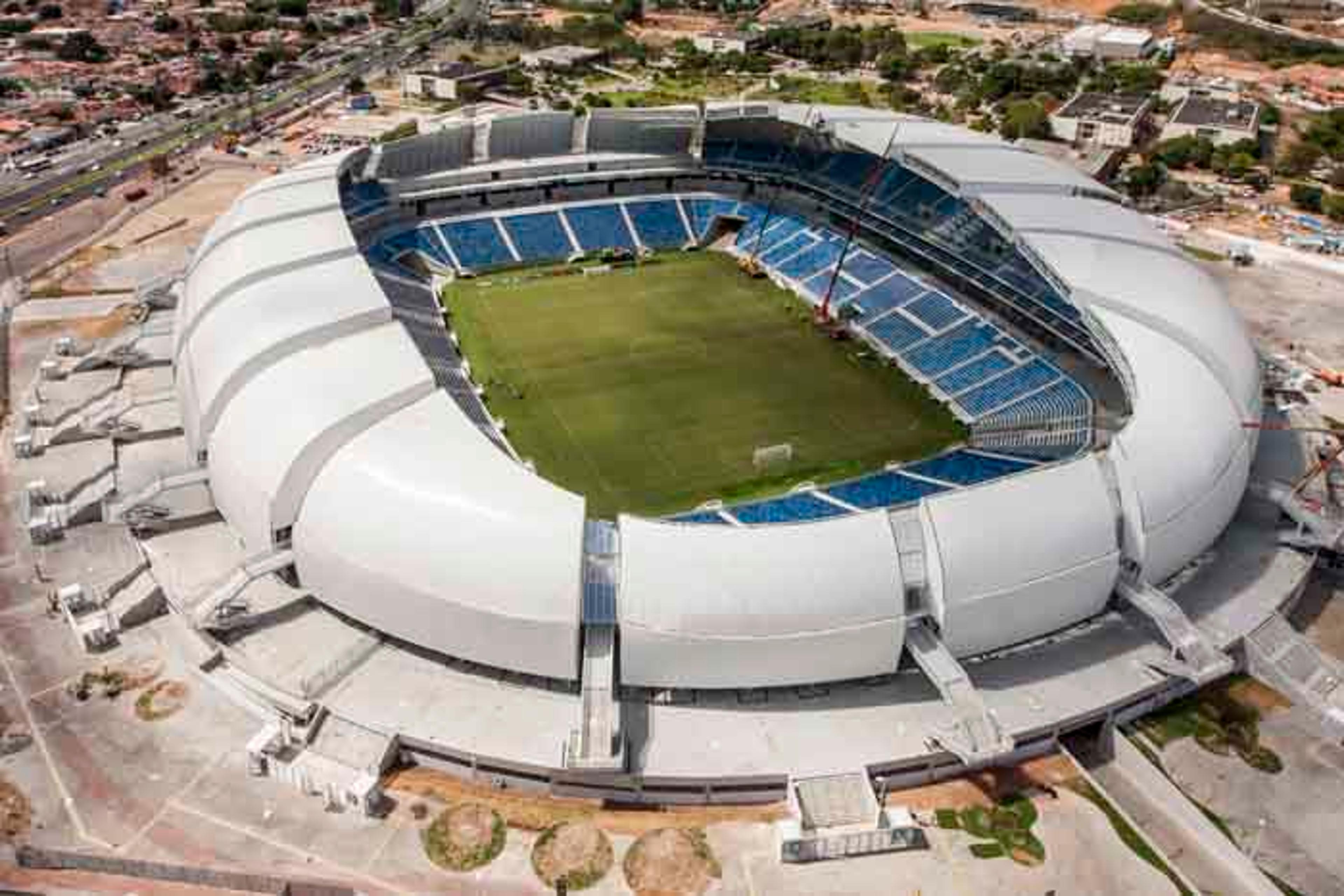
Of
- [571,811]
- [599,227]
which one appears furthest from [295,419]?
[599,227]

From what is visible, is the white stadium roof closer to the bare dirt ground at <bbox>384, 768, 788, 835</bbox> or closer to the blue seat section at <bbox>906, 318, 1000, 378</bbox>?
the bare dirt ground at <bbox>384, 768, 788, 835</bbox>

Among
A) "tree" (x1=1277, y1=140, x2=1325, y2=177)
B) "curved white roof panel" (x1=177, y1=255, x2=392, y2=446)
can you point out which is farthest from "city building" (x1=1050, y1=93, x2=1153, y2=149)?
"curved white roof panel" (x1=177, y1=255, x2=392, y2=446)

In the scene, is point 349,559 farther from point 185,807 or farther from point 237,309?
point 237,309

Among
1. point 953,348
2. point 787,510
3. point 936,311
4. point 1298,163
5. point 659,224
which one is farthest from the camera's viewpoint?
point 1298,163

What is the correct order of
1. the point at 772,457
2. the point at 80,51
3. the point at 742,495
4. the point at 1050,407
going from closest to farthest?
the point at 742,495, the point at 772,457, the point at 1050,407, the point at 80,51

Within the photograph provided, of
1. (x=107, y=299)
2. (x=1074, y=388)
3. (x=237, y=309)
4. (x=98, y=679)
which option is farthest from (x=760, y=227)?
(x=98, y=679)

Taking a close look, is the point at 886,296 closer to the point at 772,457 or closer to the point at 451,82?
the point at 772,457

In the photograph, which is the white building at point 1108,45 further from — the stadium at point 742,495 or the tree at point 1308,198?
the stadium at point 742,495
